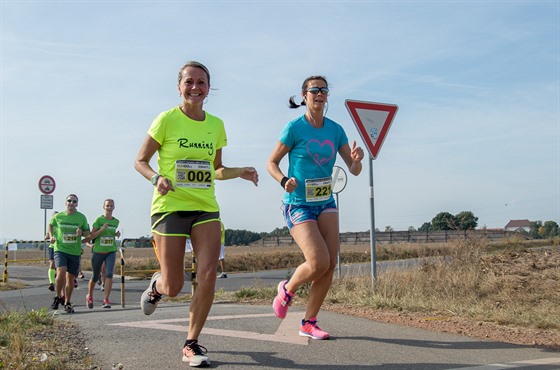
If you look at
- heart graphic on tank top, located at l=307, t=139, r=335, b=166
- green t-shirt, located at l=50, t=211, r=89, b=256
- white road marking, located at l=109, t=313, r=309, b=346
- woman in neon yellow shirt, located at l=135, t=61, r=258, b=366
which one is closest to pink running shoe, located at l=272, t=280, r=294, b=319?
white road marking, located at l=109, t=313, r=309, b=346

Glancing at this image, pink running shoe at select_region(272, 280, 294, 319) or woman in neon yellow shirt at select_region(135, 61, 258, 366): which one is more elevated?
woman in neon yellow shirt at select_region(135, 61, 258, 366)

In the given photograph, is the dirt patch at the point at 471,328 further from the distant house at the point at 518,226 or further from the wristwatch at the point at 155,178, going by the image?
the distant house at the point at 518,226

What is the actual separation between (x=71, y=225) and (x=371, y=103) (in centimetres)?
586

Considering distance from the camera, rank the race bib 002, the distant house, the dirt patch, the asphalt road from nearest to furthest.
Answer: the asphalt road
the race bib 002
the dirt patch
the distant house

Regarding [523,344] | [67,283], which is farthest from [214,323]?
[67,283]

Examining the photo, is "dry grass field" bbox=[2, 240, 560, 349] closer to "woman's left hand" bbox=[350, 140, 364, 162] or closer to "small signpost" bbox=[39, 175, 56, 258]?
"woman's left hand" bbox=[350, 140, 364, 162]

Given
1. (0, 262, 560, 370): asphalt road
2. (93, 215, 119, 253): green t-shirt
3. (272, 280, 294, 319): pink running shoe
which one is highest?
(93, 215, 119, 253): green t-shirt

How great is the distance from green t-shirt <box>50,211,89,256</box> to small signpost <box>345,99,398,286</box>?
541cm

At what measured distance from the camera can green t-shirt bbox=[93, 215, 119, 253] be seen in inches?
502

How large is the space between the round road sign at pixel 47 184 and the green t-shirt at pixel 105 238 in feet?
38.4

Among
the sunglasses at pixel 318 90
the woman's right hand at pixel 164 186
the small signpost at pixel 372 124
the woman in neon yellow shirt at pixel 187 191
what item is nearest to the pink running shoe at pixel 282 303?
the woman in neon yellow shirt at pixel 187 191

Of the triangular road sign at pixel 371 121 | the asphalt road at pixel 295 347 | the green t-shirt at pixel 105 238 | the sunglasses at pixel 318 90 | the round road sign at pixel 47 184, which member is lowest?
the asphalt road at pixel 295 347

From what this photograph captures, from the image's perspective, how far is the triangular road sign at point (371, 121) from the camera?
9641 millimetres

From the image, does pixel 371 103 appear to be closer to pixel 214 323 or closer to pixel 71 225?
pixel 214 323
